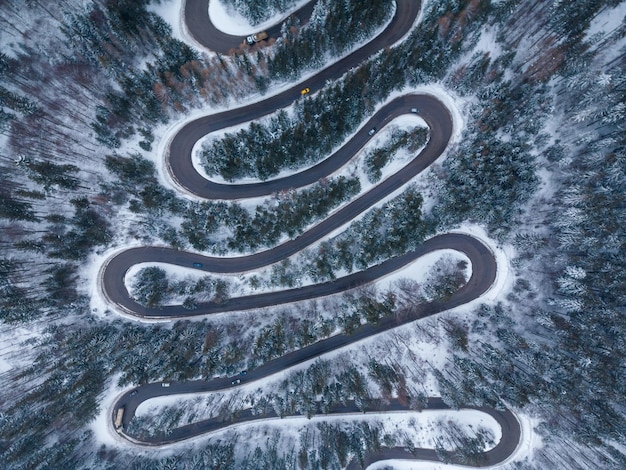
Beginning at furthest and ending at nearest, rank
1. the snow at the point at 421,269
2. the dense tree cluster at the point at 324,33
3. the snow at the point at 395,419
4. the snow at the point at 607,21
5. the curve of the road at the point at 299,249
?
the snow at the point at 421,269 < the snow at the point at 395,419 < the curve of the road at the point at 299,249 < the dense tree cluster at the point at 324,33 < the snow at the point at 607,21

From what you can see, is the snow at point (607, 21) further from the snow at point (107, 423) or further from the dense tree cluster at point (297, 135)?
the snow at point (107, 423)

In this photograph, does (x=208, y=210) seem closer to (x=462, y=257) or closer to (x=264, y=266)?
(x=264, y=266)

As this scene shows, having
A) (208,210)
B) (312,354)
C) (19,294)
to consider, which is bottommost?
(312,354)

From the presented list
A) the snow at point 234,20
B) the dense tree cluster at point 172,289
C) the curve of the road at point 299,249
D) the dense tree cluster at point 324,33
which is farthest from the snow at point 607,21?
the dense tree cluster at point 172,289

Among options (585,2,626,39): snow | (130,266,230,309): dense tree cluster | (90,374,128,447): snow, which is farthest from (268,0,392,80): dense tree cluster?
(90,374,128,447): snow

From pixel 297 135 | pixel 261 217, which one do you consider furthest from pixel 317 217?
pixel 297 135

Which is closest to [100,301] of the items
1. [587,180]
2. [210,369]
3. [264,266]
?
[210,369]
